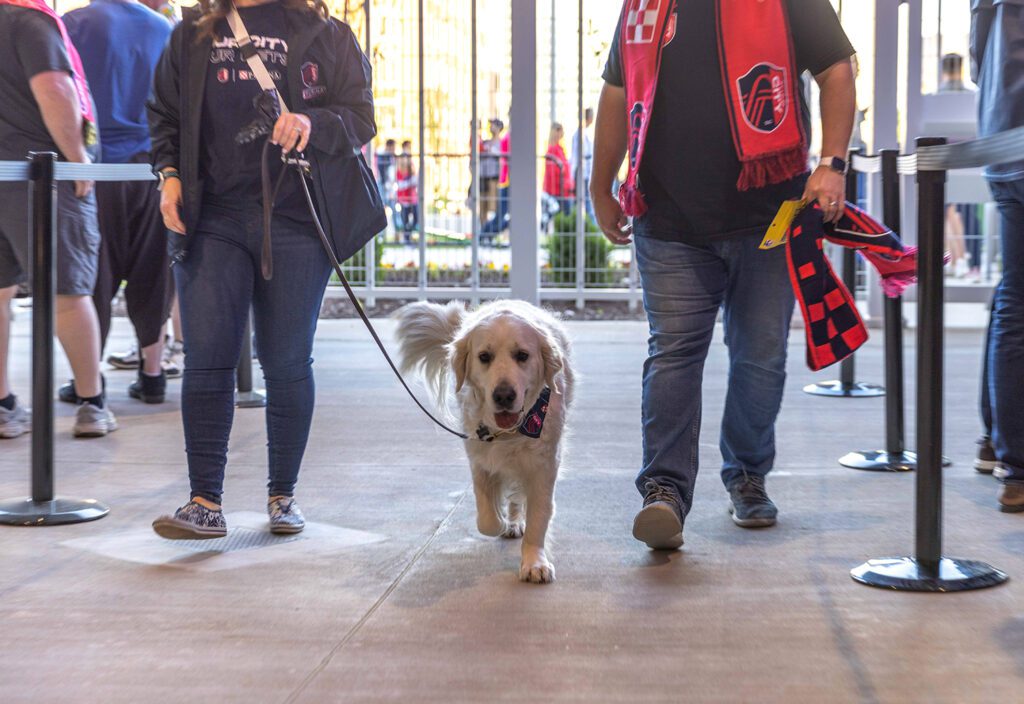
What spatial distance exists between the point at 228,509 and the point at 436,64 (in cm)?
816

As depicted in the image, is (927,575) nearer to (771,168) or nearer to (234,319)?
(771,168)

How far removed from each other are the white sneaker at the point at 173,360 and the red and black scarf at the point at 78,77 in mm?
2162

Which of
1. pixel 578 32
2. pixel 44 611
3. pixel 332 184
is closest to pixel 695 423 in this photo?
pixel 332 184

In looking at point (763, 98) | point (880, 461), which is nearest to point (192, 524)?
point (763, 98)

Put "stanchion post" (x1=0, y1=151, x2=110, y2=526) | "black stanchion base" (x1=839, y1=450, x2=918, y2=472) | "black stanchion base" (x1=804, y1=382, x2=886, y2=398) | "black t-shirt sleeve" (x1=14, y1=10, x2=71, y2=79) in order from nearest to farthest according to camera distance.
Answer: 1. "stanchion post" (x1=0, y1=151, x2=110, y2=526)
2. "black stanchion base" (x1=839, y1=450, x2=918, y2=472)
3. "black t-shirt sleeve" (x1=14, y1=10, x2=71, y2=79)
4. "black stanchion base" (x1=804, y1=382, x2=886, y2=398)

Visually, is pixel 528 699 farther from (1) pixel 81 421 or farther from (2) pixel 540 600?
(1) pixel 81 421

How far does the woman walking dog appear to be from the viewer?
3650mm

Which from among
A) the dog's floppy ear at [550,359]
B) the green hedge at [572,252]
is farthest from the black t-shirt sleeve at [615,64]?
the green hedge at [572,252]

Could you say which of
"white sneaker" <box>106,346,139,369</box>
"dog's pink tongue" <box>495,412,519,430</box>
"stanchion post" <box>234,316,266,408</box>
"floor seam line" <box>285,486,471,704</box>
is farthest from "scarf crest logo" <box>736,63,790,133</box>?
"white sneaker" <box>106,346,139,369</box>

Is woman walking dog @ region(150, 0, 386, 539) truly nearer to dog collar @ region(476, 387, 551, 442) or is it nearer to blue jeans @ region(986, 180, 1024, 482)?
dog collar @ region(476, 387, 551, 442)

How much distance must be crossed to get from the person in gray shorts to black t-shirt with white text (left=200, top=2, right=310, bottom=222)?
68.9 inches

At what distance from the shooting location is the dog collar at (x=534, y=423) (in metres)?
3.50

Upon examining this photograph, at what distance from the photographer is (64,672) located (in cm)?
264

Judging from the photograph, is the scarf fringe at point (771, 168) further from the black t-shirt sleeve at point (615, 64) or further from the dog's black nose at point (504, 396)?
the dog's black nose at point (504, 396)
